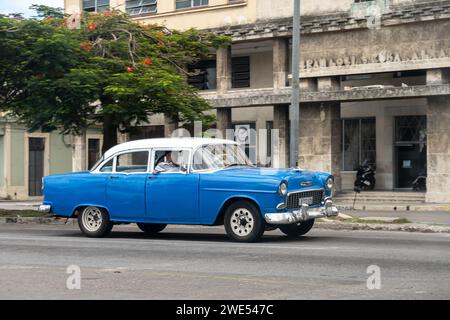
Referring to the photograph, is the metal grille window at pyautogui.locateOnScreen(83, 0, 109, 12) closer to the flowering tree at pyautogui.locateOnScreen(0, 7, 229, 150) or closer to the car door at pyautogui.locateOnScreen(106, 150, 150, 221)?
the flowering tree at pyautogui.locateOnScreen(0, 7, 229, 150)

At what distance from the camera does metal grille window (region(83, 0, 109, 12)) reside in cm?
3869

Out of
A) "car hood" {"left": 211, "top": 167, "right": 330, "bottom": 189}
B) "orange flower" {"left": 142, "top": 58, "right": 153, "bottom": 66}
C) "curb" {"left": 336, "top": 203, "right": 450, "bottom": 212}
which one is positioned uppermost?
"orange flower" {"left": 142, "top": 58, "right": 153, "bottom": 66}

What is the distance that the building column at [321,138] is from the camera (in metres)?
32.2

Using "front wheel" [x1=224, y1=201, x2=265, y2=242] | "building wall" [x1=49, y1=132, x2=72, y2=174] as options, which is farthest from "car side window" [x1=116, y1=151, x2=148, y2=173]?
"building wall" [x1=49, y1=132, x2=72, y2=174]

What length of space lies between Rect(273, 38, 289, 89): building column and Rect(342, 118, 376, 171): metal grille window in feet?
12.1

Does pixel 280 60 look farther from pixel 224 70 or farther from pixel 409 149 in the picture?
pixel 409 149

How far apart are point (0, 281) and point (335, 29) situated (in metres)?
22.6

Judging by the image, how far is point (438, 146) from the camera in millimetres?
29531

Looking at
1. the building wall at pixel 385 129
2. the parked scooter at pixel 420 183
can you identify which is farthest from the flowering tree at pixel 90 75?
the building wall at pixel 385 129

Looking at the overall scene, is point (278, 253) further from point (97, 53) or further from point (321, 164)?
point (321, 164)

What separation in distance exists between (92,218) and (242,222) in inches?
142

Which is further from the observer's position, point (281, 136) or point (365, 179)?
point (281, 136)

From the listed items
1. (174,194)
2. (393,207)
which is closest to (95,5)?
(393,207)
